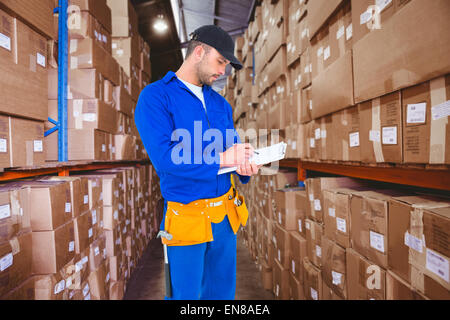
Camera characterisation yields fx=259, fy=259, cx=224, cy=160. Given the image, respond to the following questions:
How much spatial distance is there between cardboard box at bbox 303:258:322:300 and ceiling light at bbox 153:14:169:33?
Answer: 4.28m

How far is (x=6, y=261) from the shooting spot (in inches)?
Answer: 47.6

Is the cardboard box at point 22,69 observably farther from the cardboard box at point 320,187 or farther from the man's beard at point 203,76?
the cardboard box at point 320,187

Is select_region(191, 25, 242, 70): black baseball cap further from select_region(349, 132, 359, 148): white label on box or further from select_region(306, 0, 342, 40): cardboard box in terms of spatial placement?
select_region(349, 132, 359, 148): white label on box

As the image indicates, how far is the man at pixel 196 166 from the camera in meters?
1.28

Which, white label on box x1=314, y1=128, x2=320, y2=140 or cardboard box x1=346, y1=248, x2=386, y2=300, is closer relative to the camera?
cardboard box x1=346, y1=248, x2=386, y2=300

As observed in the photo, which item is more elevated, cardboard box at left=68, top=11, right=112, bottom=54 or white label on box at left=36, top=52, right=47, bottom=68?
cardboard box at left=68, top=11, right=112, bottom=54

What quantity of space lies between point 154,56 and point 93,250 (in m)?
4.66

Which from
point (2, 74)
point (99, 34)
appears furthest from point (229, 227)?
point (99, 34)

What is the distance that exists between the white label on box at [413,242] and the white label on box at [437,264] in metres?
0.04

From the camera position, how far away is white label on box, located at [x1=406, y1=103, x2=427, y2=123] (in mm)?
911

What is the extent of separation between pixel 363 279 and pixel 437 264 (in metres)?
0.47

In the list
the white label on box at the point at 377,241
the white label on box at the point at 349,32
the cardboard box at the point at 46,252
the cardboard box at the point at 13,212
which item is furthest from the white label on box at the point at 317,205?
the cardboard box at the point at 13,212

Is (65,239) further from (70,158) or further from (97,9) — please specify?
(97,9)

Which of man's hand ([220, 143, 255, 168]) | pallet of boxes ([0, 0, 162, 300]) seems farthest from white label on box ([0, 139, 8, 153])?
man's hand ([220, 143, 255, 168])
